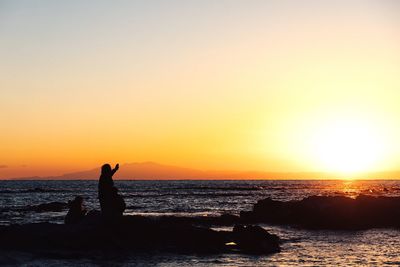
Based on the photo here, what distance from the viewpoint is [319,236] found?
3353 cm

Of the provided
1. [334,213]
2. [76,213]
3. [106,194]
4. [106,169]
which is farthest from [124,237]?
[334,213]

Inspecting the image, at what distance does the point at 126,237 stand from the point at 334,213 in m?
22.1

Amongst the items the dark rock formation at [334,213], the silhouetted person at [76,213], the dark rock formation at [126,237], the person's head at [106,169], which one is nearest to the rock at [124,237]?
the dark rock formation at [126,237]

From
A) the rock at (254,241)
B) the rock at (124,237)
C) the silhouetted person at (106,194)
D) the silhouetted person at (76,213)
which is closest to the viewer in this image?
the rock at (124,237)

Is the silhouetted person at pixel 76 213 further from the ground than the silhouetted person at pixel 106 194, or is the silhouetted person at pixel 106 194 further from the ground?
the silhouetted person at pixel 106 194

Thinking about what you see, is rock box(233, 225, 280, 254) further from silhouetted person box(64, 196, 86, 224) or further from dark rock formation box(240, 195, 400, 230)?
dark rock formation box(240, 195, 400, 230)

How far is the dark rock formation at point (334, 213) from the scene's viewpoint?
4166cm

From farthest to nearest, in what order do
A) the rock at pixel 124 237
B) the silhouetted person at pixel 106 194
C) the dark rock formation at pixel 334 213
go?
1. the dark rock formation at pixel 334 213
2. the silhouetted person at pixel 106 194
3. the rock at pixel 124 237

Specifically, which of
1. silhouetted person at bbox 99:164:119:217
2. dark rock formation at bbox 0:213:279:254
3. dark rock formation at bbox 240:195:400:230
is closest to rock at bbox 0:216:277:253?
dark rock formation at bbox 0:213:279:254

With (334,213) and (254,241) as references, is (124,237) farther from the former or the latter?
(334,213)

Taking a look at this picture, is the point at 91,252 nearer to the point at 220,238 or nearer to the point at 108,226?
the point at 108,226

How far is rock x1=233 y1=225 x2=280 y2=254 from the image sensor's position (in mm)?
26016

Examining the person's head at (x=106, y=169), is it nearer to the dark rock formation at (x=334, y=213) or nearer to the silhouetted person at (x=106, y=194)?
the silhouetted person at (x=106, y=194)

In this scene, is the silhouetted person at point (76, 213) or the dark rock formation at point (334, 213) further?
the dark rock formation at point (334, 213)
